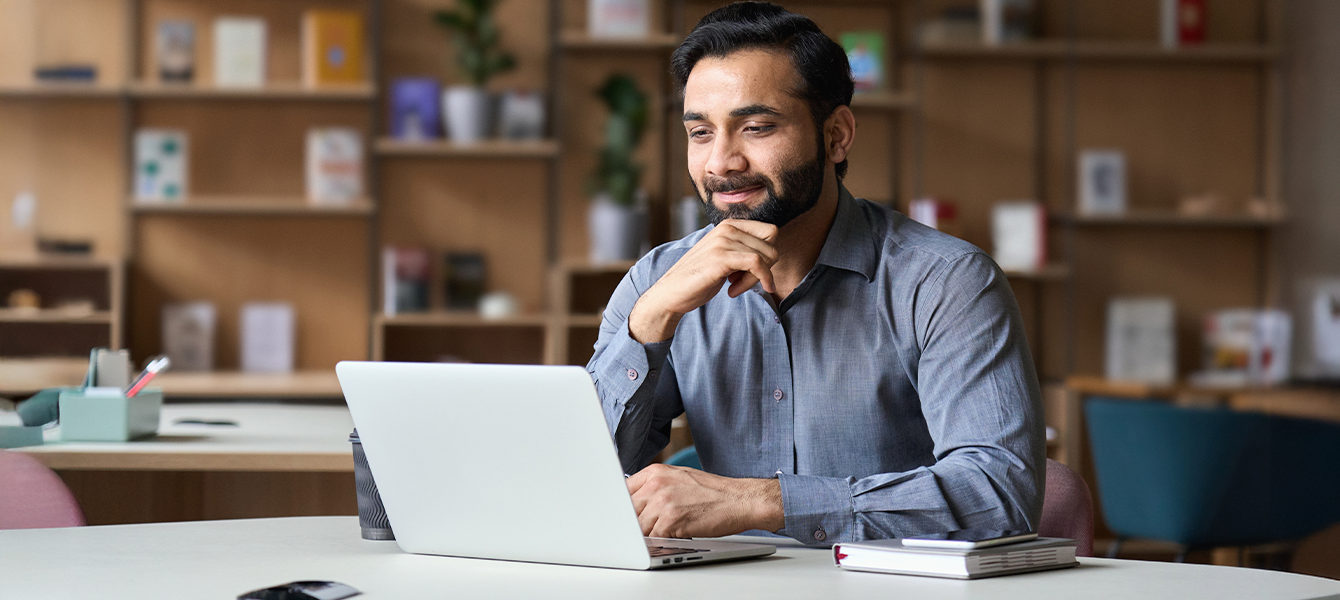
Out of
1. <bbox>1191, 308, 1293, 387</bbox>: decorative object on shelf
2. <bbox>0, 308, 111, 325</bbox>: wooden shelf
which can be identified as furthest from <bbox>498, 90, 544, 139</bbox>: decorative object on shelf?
<bbox>1191, 308, 1293, 387</bbox>: decorative object on shelf

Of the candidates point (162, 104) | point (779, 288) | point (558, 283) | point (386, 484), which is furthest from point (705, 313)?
point (162, 104)

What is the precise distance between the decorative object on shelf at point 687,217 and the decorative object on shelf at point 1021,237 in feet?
3.82

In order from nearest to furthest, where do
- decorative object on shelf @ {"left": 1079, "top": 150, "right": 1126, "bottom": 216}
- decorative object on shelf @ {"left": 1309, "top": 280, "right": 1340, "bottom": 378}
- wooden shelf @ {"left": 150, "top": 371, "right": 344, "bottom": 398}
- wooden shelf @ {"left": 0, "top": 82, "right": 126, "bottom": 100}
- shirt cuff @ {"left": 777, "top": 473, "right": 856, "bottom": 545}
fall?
shirt cuff @ {"left": 777, "top": 473, "right": 856, "bottom": 545} → wooden shelf @ {"left": 150, "top": 371, "right": 344, "bottom": 398} → decorative object on shelf @ {"left": 1309, "top": 280, "right": 1340, "bottom": 378} → wooden shelf @ {"left": 0, "top": 82, "right": 126, "bottom": 100} → decorative object on shelf @ {"left": 1079, "top": 150, "right": 1126, "bottom": 216}

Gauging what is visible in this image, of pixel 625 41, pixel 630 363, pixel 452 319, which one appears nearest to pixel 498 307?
pixel 452 319

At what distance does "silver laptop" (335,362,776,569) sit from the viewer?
40.4 inches

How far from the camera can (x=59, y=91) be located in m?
4.48

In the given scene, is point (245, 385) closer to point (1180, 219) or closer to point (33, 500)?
point (33, 500)

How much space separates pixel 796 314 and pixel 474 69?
3.17 meters

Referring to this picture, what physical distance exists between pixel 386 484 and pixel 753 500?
0.36 m

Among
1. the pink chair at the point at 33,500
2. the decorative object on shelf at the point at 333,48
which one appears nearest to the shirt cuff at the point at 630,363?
the pink chair at the point at 33,500

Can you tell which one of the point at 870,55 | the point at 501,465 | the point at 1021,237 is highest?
the point at 870,55

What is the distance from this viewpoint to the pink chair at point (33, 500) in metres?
1.56

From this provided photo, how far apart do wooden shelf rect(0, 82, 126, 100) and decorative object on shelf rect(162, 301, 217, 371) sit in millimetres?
822

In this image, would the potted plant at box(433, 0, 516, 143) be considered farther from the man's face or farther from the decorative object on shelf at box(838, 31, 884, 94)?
the man's face
